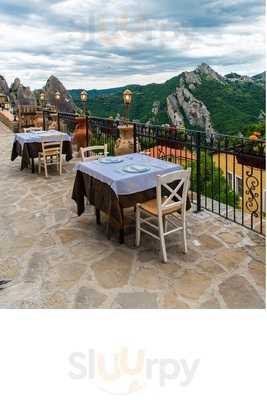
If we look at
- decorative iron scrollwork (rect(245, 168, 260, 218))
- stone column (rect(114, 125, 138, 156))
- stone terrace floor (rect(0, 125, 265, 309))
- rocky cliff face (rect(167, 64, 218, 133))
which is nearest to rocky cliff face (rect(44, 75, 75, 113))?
rocky cliff face (rect(167, 64, 218, 133))

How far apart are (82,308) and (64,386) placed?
88 cm

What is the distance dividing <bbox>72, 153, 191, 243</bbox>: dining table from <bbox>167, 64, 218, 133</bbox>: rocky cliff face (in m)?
23.8

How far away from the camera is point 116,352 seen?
1916 mm

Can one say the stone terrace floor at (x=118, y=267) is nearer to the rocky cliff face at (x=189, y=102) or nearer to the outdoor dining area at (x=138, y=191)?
the outdoor dining area at (x=138, y=191)

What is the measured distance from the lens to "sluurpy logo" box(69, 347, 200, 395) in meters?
1.82

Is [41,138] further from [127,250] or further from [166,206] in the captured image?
[166,206]

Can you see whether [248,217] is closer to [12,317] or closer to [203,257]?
[203,257]

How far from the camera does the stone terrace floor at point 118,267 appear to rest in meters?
2.78

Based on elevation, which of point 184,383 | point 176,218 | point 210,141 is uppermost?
point 210,141

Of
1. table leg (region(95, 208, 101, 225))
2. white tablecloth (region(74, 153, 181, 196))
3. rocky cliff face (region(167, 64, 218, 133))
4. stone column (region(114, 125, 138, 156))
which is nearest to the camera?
white tablecloth (region(74, 153, 181, 196))

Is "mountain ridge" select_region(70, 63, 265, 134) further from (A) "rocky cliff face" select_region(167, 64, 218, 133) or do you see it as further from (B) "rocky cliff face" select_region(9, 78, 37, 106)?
(B) "rocky cliff face" select_region(9, 78, 37, 106)

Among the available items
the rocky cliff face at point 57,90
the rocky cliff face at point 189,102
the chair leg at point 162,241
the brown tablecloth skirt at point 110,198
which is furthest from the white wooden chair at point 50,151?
the rocky cliff face at point 57,90

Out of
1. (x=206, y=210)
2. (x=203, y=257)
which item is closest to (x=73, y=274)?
(x=203, y=257)

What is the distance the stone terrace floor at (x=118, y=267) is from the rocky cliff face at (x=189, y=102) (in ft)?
78.6
